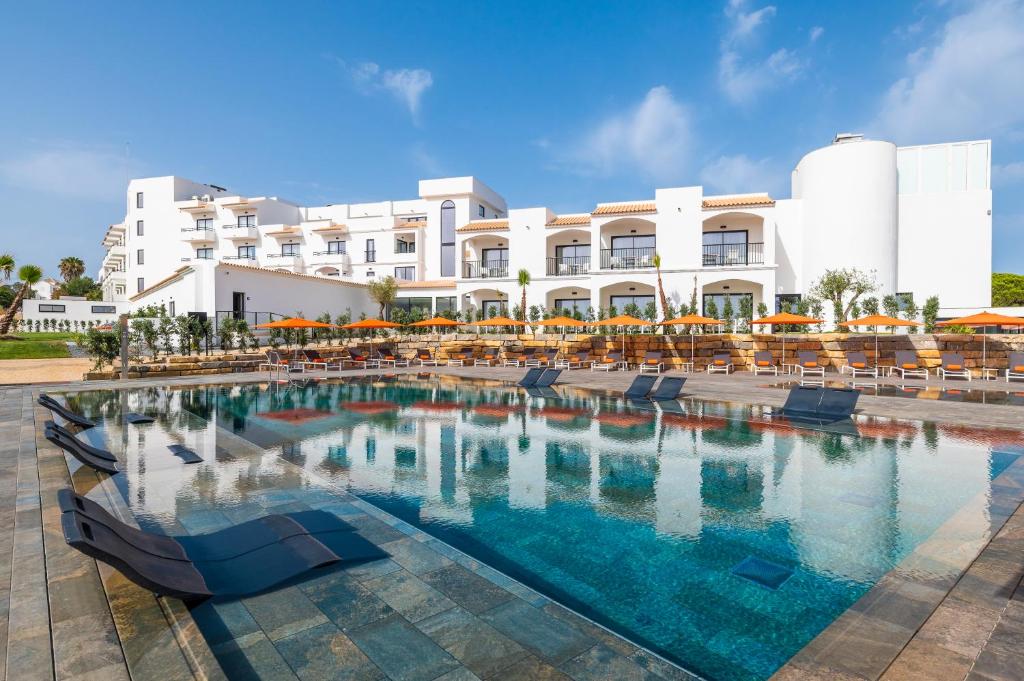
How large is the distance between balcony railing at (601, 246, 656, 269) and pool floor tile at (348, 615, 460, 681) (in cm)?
2811

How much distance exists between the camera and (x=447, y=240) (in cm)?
3984

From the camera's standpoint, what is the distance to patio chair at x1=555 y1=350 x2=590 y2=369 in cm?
2248

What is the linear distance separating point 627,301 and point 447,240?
51.5 ft

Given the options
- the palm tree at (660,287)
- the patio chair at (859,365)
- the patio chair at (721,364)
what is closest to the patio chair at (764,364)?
the patio chair at (721,364)

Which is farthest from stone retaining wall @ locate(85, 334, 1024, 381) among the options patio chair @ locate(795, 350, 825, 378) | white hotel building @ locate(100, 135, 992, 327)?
white hotel building @ locate(100, 135, 992, 327)

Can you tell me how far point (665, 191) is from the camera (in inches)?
1128

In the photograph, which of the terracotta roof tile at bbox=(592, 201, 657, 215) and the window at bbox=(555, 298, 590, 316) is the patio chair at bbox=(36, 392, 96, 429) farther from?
the window at bbox=(555, 298, 590, 316)

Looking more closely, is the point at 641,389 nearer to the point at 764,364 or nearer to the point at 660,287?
the point at 764,364

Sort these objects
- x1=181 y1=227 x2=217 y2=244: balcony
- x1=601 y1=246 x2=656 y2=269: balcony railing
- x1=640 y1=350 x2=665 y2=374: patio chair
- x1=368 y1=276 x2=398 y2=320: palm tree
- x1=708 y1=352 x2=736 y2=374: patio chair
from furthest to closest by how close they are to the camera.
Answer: x1=181 y1=227 x2=217 y2=244: balcony < x1=368 y1=276 x2=398 y2=320: palm tree < x1=601 y1=246 x2=656 y2=269: balcony railing < x1=640 y1=350 x2=665 y2=374: patio chair < x1=708 y1=352 x2=736 y2=374: patio chair

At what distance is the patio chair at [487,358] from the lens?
80.2 ft

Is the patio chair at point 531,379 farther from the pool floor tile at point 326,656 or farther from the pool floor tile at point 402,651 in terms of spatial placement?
the pool floor tile at point 326,656

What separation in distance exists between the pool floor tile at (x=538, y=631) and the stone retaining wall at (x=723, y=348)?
62.3 ft

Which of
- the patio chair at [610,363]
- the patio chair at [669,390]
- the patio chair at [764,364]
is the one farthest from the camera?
the patio chair at [610,363]

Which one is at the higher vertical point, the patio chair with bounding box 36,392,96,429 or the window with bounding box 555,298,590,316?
the window with bounding box 555,298,590,316
